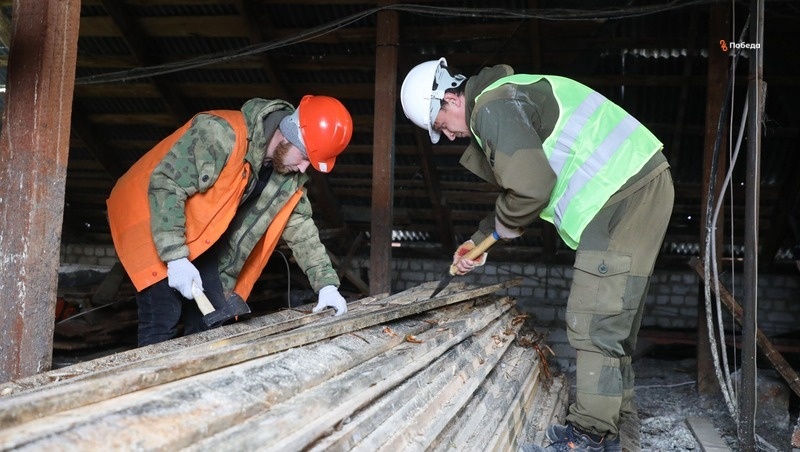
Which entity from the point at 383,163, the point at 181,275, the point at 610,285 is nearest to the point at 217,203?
the point at 181,275

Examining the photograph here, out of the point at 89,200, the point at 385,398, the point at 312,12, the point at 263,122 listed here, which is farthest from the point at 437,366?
the point at 89,200

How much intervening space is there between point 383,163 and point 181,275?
7.34 feet

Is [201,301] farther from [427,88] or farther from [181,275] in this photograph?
[427,88]

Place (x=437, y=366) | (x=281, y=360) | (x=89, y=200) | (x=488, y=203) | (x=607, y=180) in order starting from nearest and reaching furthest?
(x=281, y=360) → (x=437, y=366) → (x=607, y=180) → (x=488, y=203) → (x=89, y=200)

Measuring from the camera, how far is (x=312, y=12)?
21.2 ft

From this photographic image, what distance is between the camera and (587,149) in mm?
2807

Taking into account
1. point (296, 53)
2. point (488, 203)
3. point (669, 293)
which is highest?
point (296, 53)

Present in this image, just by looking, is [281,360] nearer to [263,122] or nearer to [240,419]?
[240,419]

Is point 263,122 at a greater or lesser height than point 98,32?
lesser

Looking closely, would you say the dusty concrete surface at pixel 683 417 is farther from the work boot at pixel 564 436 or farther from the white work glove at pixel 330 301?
the white work glove at pixel 330 301

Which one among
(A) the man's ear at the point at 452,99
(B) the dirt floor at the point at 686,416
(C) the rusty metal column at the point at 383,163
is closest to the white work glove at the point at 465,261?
(A) the man's ear at the point at 452,99

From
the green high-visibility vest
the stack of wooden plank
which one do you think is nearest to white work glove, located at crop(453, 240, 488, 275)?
the stack of wooden plank

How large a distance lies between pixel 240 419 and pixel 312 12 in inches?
220

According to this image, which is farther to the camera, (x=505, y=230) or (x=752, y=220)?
(x=752, y=220)
